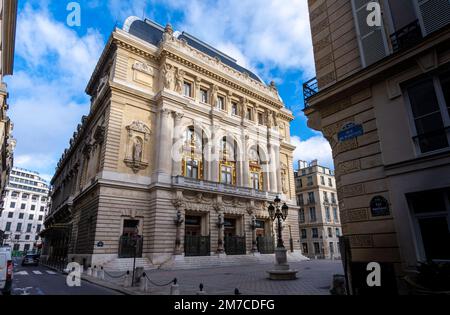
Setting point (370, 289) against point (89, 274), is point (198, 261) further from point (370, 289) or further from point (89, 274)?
point (370, 289)

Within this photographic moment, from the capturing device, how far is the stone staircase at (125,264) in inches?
896

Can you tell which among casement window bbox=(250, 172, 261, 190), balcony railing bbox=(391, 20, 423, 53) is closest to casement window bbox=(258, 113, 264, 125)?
casement window bbox=(250, 172, 261, 190)

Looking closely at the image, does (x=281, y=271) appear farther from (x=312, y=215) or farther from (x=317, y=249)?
(x=312, y=215)

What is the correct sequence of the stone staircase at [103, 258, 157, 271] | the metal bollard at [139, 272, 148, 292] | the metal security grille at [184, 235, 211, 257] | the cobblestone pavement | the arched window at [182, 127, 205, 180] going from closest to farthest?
the cobblestone pavement
the metal bollard at [139, 272, 148, 292]
the stone staircase at [103, 258, 157, 271]
the metal security grille at [184, 235, 211, 257]
the arched window at [182, 127, 205, 180]

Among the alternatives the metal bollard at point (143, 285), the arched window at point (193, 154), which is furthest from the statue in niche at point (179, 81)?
the metal bollard at point (143, 285)

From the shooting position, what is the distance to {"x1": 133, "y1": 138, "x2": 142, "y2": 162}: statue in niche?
2717 cm

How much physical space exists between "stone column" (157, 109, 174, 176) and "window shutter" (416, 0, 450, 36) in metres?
23.2

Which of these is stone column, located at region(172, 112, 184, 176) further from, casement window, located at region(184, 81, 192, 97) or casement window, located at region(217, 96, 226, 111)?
casement window, located at region(217, 96, 226, 111)

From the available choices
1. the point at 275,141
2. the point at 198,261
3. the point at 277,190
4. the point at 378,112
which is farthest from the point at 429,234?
the point at 275,141

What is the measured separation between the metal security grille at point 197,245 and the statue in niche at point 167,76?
16099mm

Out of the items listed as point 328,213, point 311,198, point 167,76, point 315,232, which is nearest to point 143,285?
point 167,76

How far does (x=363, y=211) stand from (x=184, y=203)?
21218mm

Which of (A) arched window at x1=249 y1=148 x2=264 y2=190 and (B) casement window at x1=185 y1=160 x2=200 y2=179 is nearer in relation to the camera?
(B) casement window at x1=185 y1=160 x2=200 y2=179

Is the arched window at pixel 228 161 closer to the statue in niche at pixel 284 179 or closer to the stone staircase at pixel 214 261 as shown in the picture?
the stone staircase at pixel 214 261
